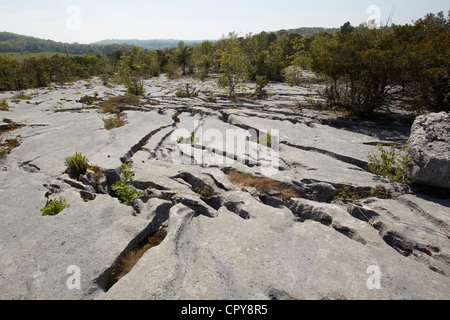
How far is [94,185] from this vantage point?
20.6ft

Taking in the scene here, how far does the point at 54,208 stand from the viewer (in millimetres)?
5043

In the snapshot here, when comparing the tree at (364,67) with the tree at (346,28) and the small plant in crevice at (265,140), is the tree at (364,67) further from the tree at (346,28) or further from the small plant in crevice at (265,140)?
the tree at (346,28)

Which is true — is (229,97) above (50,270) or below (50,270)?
above

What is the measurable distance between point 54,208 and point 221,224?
12.5 ft

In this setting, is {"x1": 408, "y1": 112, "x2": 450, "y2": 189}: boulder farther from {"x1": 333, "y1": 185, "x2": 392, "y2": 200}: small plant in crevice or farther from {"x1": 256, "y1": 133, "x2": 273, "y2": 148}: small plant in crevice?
{"x1": 256, "y1": 133, "x2": 273, "y2": 148}: small plant in crevice

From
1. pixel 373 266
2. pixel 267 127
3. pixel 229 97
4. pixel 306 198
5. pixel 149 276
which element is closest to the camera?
pixel 149 276

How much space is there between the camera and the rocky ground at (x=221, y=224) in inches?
134

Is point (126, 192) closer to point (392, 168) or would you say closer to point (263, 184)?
point (263, 184)

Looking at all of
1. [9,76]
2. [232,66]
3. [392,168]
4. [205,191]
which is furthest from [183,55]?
[392,168]

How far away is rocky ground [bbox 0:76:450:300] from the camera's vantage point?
3.41 metres
